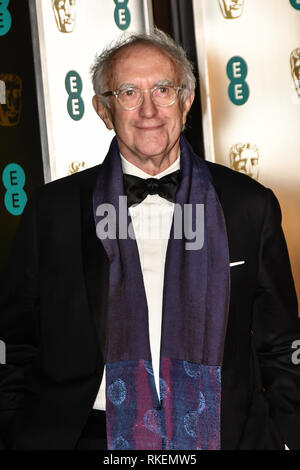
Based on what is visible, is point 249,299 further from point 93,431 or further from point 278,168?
point 278,168

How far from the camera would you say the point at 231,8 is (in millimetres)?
2979

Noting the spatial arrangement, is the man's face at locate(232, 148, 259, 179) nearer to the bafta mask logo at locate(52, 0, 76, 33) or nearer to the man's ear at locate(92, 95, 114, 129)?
the bafta mask logo at locate(52, 0, 76, 33)

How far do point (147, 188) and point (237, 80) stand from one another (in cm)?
127

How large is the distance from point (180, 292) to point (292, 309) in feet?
1.09

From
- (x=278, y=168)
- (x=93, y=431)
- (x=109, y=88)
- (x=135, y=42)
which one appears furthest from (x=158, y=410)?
(x=278, y=168)

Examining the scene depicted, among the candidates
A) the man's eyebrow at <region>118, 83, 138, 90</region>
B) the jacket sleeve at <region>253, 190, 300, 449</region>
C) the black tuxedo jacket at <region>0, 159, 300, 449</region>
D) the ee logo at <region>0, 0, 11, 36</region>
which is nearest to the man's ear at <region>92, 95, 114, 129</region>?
the man's eyebrow at <region>118, 83, 138, 90</region>

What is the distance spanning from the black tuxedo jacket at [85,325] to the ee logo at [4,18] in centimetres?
135

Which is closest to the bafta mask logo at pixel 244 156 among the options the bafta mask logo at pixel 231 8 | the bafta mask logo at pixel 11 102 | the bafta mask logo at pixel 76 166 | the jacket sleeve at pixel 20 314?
the bafta mask logo at pixel 231 8

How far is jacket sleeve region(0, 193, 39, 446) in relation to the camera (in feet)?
6.09

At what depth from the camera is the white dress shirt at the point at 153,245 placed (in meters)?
1.86

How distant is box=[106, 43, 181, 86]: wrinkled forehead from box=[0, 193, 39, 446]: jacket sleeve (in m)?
0.47

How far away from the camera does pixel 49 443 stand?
1.75 m

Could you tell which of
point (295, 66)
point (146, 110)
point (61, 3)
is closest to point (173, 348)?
point (146, 110)

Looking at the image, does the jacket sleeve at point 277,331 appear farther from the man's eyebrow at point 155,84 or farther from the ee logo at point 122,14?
the ee logo at point 122,14
